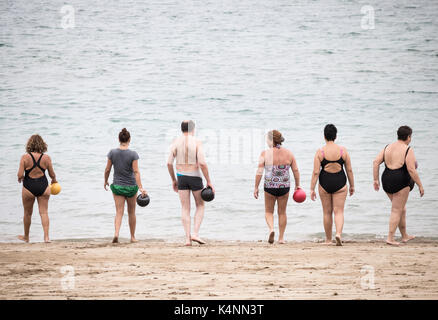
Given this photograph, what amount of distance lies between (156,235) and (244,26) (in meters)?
32.5

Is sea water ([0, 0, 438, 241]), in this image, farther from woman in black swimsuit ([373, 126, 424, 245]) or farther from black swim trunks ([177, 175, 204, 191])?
black swim trunks ([177, 175, 204, 191])

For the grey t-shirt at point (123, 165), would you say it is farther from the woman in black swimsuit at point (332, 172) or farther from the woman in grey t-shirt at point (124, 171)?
the woman in black swimsuit at point (332, 172)

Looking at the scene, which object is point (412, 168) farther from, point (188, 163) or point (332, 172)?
point (188, 163)

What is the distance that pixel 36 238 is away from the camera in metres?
10.9

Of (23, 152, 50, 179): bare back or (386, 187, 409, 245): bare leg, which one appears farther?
(23, 152, 50, 179): bare back

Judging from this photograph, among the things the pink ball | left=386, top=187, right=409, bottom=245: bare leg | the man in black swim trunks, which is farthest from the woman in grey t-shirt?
left=386, top=187, right=409, bottom=245: bare leg

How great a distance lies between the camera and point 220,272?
660 cm

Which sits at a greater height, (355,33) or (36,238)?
(355,33)

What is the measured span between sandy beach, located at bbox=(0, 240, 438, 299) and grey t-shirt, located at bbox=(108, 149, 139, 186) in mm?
940

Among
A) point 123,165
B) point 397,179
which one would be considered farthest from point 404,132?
point 123,165

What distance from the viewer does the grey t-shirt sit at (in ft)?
28.2

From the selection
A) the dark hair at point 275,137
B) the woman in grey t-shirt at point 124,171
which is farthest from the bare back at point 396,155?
the woman in grey t-shirt at point 124,171

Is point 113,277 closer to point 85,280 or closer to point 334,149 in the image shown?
point 85,280
